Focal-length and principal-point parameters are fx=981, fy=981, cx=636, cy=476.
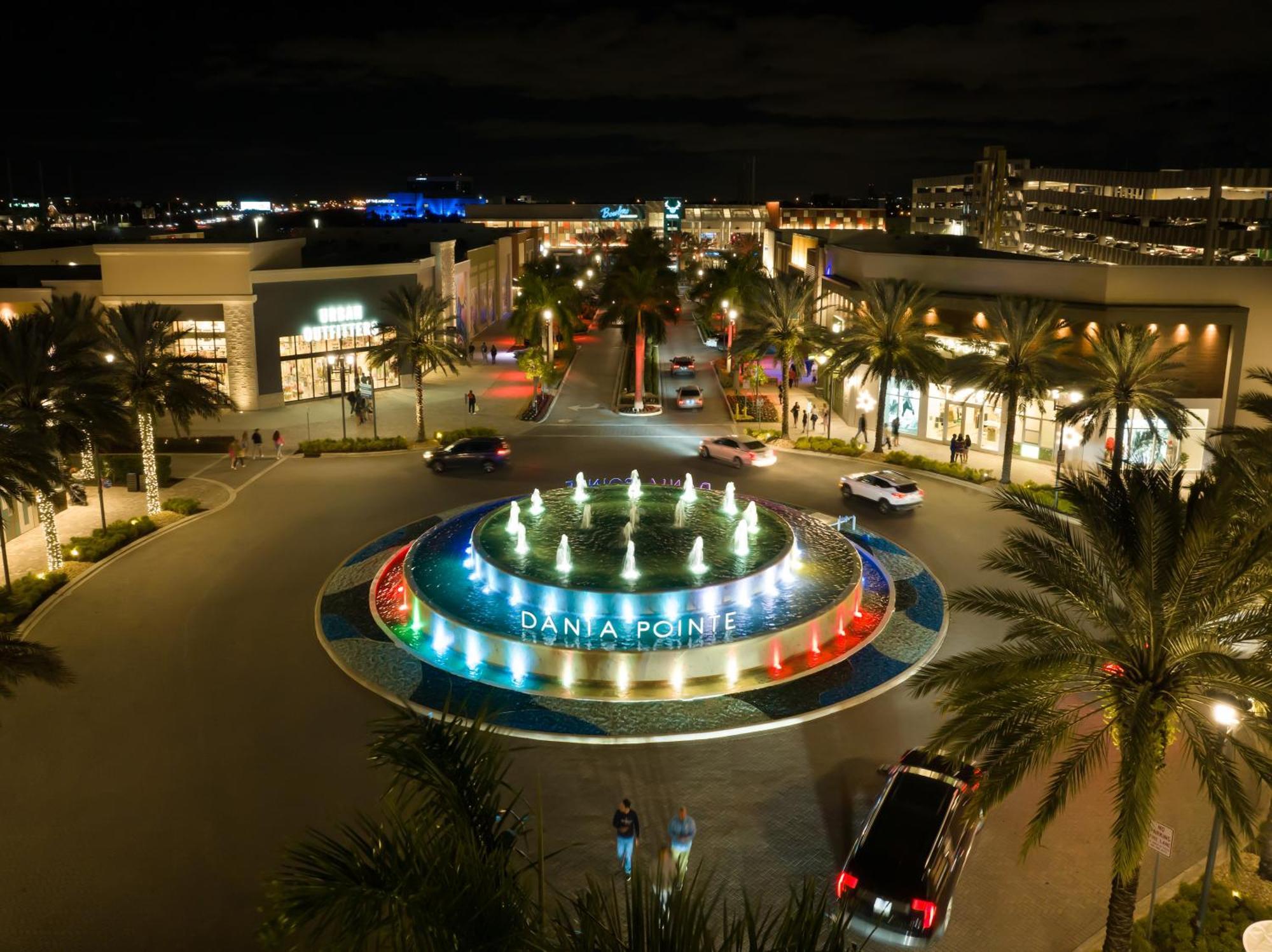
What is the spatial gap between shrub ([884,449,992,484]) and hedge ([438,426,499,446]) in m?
17.0

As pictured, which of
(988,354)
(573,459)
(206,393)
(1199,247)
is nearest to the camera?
(206,393)

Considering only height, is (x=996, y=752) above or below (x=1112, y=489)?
below

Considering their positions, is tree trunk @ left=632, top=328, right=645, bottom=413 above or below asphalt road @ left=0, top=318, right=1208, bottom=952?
above

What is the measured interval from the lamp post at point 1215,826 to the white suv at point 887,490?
18.7 metres

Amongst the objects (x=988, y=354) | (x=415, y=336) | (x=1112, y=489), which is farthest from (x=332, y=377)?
(x=1112, y=489)

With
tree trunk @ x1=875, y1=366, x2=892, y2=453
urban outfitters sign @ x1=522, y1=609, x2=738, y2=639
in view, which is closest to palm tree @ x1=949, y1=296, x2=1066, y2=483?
tree trunk @ x1=875, y1=366, x2=892, y2=453

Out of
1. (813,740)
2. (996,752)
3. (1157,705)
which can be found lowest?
(813,740)

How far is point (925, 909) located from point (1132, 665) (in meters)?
4.25

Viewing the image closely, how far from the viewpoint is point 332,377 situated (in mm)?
53812

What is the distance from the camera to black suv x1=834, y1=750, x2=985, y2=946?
1323 cm

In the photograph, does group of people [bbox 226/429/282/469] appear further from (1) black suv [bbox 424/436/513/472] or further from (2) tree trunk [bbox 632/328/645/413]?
(2) tree trunk [bbox 632/328/645/413]

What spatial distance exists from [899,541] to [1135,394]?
31.0ft

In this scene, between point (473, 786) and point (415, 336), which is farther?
point (415, 336)

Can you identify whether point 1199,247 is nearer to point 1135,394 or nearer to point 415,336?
point 1135,394
